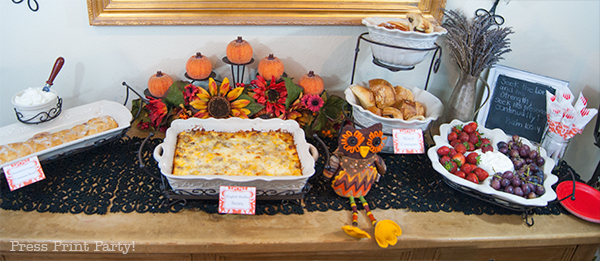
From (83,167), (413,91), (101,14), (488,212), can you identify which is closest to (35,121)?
(83,167)

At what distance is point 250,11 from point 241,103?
363mm

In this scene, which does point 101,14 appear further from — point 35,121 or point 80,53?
point 35,121

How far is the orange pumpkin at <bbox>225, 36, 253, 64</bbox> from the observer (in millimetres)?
1362

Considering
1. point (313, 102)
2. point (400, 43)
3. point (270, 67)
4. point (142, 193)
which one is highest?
point (400, 43)

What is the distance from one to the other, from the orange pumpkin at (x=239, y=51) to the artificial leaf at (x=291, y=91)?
→ 170 mm

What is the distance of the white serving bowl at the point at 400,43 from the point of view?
46.8 inches

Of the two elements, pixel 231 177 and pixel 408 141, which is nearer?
pixel 231 177

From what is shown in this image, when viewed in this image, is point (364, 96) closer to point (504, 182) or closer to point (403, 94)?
point (403, 94)

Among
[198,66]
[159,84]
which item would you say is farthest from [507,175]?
[159,84]

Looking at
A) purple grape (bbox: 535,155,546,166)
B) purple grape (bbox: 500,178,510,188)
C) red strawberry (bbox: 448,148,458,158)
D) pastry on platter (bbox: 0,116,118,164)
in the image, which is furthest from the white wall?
purple grape (bbox: 500,178,510,188)

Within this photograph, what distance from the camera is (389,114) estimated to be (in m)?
1.29

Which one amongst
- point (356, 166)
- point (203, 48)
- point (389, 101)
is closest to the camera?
point (356, 166)

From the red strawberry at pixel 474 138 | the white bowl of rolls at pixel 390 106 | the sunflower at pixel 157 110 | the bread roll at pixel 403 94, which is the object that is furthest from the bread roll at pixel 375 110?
the sunflower at pixel 157 110

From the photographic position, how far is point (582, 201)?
4.09 feet
